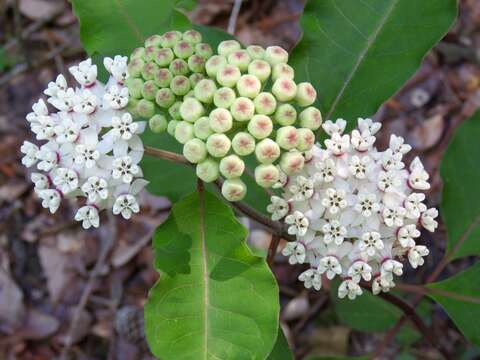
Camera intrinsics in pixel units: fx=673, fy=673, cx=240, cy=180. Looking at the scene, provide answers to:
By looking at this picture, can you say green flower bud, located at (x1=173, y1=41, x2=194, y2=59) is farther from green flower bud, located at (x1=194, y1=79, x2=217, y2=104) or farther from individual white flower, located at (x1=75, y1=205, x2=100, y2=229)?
individual white flower, located at (x1=75, y1=205, x2=100, y2=229)

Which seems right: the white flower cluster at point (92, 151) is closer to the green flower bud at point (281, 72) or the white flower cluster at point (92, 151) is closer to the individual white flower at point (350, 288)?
the green flower bud at point (281, 72)

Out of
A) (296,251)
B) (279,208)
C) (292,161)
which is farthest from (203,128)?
(296,251)

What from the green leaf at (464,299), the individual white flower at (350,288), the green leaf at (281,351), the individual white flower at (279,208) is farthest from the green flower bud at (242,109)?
the green leaf at (464,299)

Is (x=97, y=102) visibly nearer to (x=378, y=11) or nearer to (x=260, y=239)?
(x=378, y=11)

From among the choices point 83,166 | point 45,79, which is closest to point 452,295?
point 83,166

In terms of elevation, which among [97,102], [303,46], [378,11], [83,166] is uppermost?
[378,11]

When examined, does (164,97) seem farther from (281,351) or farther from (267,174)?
(281,351)
